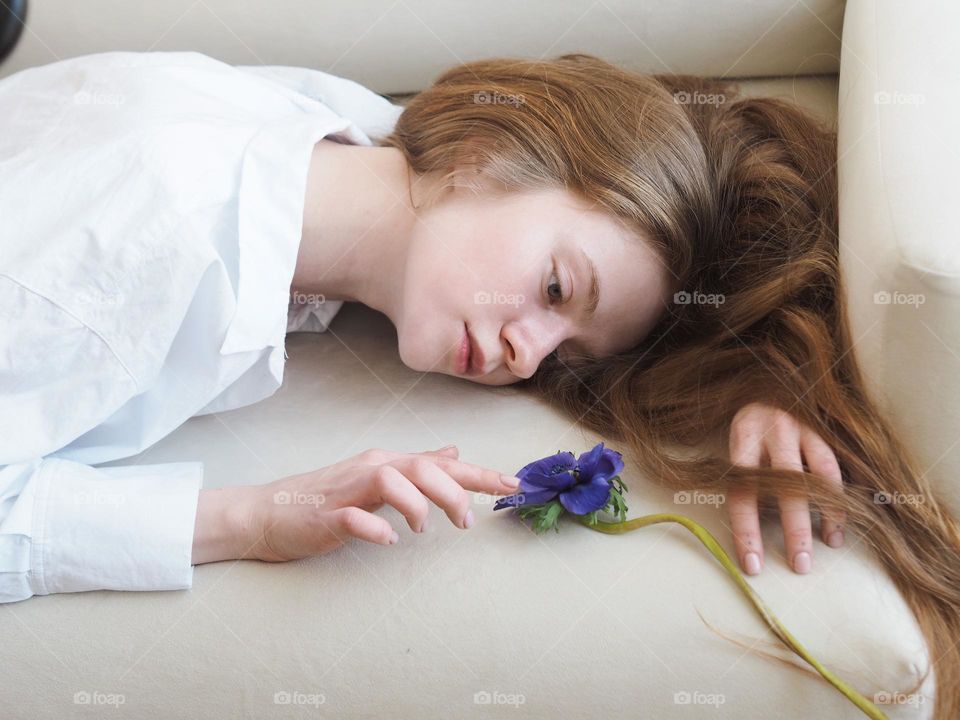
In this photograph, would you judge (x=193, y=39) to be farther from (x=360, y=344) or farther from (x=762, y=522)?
(x=762, y=522)

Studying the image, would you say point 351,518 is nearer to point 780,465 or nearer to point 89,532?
point 89,532

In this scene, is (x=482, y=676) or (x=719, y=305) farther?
(x=719, y=305)

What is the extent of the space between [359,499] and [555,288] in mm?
335

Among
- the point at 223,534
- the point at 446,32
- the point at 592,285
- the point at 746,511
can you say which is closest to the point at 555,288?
the point at 592,285

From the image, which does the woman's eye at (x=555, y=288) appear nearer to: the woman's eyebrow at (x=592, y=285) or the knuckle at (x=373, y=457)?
the woman's eyebrow at (x=592, y=285)

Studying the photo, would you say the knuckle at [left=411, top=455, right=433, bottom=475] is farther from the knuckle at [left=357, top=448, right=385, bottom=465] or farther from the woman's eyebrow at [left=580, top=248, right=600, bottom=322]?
the woman's eyebrow at [left=580, top=248, right=600, bottom=322]

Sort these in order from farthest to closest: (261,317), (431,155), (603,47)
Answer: (603,47) → (431,155) → (261,317)

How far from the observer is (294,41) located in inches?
56.7

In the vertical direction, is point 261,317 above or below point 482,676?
above

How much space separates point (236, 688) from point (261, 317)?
1.24ft

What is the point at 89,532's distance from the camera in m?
0.83

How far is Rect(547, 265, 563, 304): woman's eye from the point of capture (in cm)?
101

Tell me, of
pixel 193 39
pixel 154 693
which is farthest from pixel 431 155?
pixel 154 693

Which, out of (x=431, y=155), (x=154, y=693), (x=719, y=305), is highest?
(x=431, y=155)
